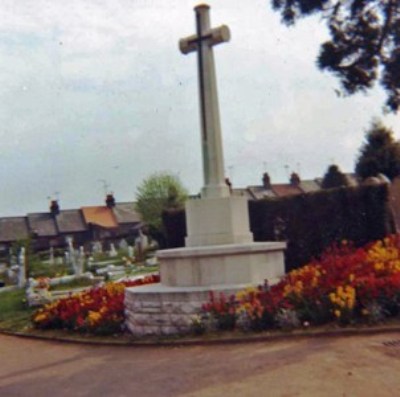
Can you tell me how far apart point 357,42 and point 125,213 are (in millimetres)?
47345

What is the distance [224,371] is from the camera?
5.01 metres

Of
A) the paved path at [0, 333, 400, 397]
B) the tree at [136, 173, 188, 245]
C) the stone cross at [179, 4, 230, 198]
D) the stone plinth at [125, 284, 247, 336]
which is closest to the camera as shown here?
the paved path at [0, 333, 400, 397]

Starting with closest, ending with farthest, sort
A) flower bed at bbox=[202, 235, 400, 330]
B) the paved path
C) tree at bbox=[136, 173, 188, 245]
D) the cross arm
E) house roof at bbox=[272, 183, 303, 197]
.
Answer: the paved path, flower bed at bbox=[202, 235, 400, 330], the cross arm, tree at bbox=[136, 173, 188, 245], house roof at bbox=[272, 183, 303, 197]

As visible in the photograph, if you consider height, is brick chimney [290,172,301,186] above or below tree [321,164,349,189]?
above

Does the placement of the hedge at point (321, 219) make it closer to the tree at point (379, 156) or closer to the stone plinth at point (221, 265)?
the stone plinth at point (221, 265)

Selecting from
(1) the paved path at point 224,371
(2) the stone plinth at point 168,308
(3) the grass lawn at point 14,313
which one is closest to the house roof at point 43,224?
(3) the grass lawn at point 14,313

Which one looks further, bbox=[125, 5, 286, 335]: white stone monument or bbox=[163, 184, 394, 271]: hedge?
bbox=[163, 184, 394, 271]: hedge

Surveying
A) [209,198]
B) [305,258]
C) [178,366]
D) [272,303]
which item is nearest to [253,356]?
[178,366]

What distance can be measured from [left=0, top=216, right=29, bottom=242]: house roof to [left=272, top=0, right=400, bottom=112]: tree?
1811 inches

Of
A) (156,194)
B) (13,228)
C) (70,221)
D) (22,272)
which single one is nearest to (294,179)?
(156,194)

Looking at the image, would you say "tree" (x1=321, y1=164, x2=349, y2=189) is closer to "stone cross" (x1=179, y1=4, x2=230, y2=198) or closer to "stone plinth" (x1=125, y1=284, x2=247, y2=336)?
"stone cross" (x1=179, y1=4, x2=230, y2=198)

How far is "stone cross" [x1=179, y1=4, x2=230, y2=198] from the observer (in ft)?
29.0

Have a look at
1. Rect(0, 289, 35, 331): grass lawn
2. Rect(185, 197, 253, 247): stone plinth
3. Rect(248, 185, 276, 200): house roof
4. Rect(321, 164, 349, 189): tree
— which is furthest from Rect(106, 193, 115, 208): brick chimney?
Rect(185, 197, 253, 247): stone plinth

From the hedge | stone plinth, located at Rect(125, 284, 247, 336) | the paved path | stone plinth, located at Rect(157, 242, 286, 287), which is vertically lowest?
the paved path
